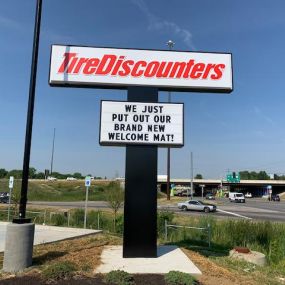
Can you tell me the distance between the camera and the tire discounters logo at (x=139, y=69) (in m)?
10.7

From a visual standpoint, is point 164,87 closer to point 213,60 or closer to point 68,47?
point 213,60

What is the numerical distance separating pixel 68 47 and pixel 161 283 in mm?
6873

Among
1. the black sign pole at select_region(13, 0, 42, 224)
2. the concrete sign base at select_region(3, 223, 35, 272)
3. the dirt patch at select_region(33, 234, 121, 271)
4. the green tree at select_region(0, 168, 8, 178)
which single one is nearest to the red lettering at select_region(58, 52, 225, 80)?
the black sign pole at select_region(13, 0, 42, 224)

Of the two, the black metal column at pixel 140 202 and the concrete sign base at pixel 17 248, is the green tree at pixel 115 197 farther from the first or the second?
the concrete sign base at pixel 17 248

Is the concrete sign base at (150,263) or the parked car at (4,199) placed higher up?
the parked car at (4,199)

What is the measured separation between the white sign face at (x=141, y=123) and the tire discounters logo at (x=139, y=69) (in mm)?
695

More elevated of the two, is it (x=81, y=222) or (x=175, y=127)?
(x=175, y=127)

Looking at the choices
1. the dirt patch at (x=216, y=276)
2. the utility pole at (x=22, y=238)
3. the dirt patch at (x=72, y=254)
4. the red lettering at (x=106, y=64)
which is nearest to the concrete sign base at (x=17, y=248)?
the utility pole at (x=22, y=238)

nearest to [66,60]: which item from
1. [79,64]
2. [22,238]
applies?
[79,64]

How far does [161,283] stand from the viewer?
7.10m

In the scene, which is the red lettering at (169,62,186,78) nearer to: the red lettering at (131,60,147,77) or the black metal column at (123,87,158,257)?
the red lettering at (131,60,147,77)

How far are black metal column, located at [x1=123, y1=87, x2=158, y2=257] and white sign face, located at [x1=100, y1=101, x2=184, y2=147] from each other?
30 centimetres

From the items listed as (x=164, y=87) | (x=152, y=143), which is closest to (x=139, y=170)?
(x=152, y=143)

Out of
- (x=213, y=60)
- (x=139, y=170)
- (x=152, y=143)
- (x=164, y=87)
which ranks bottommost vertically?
(x=139, y=170)
